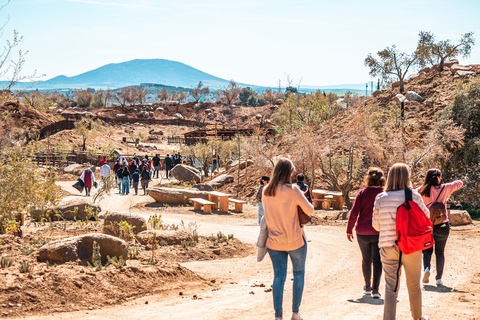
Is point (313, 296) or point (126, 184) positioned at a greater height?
point (126, 184)

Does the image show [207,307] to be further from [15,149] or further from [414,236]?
[15,149]

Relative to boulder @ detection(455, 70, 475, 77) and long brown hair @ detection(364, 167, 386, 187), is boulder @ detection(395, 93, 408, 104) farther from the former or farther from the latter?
long brown hair @ detection(364, 167, 386, 187)

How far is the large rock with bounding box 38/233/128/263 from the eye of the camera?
6730mm

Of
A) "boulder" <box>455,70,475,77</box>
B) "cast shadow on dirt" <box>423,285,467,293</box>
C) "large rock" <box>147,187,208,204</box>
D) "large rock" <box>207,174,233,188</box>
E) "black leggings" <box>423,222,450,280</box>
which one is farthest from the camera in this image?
"boulder" <box>455,70,475,77</box>

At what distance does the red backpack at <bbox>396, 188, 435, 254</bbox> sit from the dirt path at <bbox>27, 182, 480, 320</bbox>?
3.68 feet

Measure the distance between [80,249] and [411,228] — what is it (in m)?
4.91

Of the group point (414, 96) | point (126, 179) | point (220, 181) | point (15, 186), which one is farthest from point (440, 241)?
point (414, 96)

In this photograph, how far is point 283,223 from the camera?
4.61 m

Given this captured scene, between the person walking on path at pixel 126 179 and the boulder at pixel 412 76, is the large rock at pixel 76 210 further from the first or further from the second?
the boulder at pixel 412 76

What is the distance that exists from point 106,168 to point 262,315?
1636cm

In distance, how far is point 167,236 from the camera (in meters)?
9.52

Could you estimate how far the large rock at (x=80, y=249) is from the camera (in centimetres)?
673

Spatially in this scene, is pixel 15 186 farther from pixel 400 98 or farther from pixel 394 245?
pixel 400 98

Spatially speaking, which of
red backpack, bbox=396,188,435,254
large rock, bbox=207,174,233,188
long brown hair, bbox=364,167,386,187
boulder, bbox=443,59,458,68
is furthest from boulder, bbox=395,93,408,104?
red backpack, bbox=396,188,435,254
